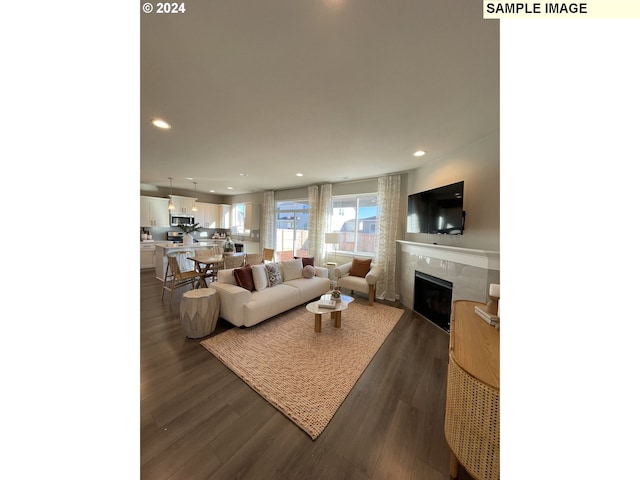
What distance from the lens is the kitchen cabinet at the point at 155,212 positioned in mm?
5551

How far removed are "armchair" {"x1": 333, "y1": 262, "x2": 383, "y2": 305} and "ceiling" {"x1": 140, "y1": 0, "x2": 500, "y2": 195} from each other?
1996mm

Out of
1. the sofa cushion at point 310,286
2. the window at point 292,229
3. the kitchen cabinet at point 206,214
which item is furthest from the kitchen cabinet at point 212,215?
the sofa cushion at point 310,286

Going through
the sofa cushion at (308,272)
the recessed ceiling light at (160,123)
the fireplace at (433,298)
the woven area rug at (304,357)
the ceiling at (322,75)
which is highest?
the recessed ceiling light at (160,123)

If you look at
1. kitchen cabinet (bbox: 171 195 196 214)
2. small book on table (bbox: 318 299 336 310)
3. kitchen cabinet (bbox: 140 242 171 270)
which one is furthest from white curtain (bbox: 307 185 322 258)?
kitchen cabinet (bbox: 140 242 171 270)

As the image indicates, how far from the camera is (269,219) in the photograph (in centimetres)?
611

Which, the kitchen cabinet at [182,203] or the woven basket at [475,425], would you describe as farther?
the kitchen cabinet at [182,203]

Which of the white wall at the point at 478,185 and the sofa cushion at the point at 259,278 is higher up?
the white wall at the point at 478,185

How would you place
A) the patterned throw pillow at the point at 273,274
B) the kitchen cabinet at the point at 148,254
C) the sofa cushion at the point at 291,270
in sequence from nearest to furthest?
the patterned throw pillow at the point at 273,274 < the sofa cushion at the point at 291,270 < the kitchen cabinet at the point at 148,254

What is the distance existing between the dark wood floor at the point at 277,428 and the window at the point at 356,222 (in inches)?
104

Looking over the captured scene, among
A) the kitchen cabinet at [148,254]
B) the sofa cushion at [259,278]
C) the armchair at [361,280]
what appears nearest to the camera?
the sofa cushion at [259,278]

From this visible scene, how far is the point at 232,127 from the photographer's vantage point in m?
2.29

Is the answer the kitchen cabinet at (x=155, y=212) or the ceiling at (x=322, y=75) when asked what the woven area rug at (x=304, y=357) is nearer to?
the ceiling at (x=322, y=75)
